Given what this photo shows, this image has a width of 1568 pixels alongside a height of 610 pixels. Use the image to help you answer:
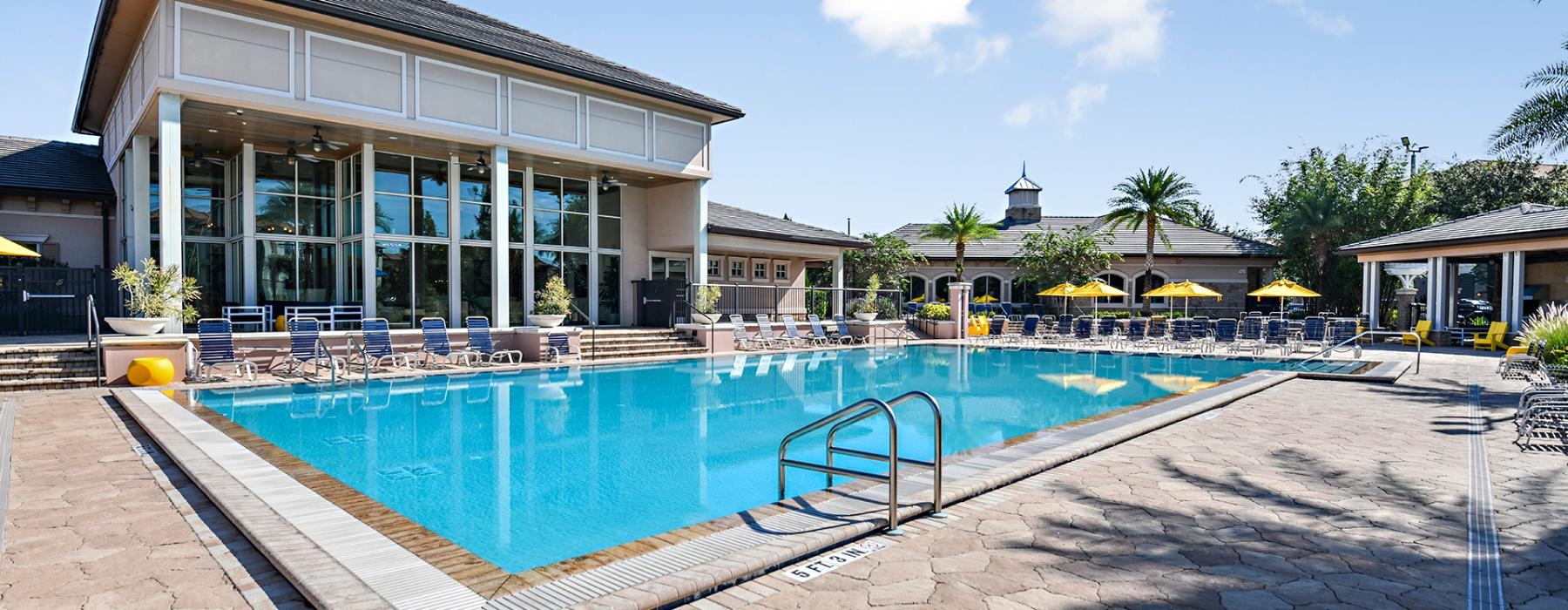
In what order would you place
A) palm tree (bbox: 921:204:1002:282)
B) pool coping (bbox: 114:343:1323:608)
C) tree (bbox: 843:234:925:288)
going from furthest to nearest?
1. palm tree (bbox: 921:204:1002:282)
2. tree (bbox: 843:234:925:288)
3. pool coping (bbox: 114:343:1323:608)

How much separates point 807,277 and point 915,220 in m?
10.7

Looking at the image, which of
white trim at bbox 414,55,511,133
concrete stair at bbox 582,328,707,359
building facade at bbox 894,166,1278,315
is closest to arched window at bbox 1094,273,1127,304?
building facade at bbox 894,166,1278,315

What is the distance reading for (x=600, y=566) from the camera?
4043 millimetres

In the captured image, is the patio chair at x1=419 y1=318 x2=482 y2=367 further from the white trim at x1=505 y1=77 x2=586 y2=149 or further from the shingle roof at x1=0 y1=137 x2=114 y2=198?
the shingle roof at x1=0 y1=137 x2=114 y2=198

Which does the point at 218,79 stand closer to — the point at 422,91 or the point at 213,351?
the point at 422,91

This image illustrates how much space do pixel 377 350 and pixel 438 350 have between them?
3.52ft

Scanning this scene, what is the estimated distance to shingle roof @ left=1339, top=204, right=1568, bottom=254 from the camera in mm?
20891

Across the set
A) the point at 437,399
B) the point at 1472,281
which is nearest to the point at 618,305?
the point at 437,399

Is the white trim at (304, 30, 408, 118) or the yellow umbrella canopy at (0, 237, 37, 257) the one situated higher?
the white trim at (304, 30, 408, 118)

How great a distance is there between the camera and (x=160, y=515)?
16.5 feet

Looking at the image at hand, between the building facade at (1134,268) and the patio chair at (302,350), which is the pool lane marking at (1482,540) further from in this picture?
the building facade at (1134,268)

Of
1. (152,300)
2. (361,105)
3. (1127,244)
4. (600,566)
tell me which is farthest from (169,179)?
(1127,244)

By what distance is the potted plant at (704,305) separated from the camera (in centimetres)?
2069

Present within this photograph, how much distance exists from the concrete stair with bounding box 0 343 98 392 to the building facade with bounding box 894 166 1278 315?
2894 cm
